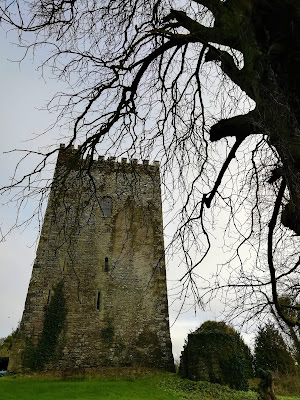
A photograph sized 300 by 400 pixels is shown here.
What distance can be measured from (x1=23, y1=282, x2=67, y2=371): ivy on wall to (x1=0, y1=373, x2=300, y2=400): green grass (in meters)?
0.60

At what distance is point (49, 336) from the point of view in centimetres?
1217

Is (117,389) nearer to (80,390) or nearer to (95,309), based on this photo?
(80,390)

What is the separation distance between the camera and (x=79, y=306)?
42.9 ft

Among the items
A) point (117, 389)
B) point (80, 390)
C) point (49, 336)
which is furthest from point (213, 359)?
point (49, 336)

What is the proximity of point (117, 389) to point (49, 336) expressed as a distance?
3509 millimetres

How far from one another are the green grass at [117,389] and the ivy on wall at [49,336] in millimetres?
602

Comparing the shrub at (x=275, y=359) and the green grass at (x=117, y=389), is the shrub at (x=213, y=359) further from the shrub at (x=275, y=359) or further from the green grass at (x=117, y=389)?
the shrub at (x=275, y=359)

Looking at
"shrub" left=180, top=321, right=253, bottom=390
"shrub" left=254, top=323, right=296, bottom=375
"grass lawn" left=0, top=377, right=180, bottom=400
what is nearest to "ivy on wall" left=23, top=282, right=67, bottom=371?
"grass lawn" left=0, top=377, right=180, bottom=400

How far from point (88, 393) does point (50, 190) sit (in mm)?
8812

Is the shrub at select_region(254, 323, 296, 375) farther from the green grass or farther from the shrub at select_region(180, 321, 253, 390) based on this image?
the green grass

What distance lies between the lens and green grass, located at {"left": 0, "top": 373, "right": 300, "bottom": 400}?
9.11 m

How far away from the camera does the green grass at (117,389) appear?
9.11 m

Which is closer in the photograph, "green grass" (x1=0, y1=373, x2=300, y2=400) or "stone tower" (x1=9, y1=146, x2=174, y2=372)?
"green grass" (x1=0, y1=373, x2=300, y2=400)

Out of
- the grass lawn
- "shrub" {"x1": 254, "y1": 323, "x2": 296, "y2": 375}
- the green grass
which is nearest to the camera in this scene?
the grass lawn
